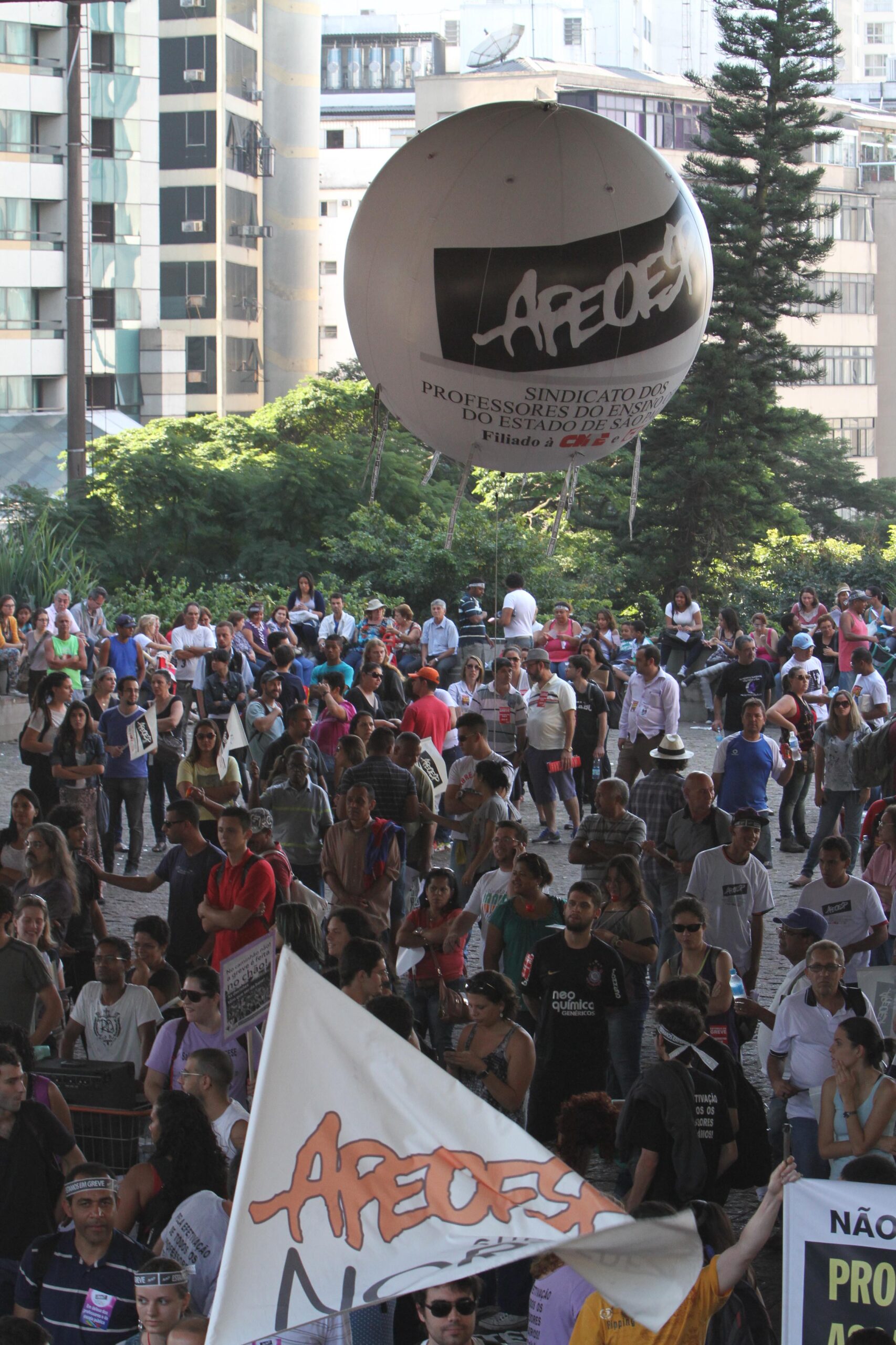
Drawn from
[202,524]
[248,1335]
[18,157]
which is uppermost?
[18,157]

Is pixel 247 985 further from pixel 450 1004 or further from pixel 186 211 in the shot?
pixel 186 211

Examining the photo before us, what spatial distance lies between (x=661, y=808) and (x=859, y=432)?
277 ft

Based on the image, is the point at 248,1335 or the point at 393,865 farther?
the point at 393,865

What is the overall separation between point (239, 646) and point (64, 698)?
6044 millimetres

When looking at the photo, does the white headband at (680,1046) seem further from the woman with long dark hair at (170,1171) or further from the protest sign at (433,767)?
the protest sign at (433,767)

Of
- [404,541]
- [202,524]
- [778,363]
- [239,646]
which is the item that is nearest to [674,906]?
[239,646]

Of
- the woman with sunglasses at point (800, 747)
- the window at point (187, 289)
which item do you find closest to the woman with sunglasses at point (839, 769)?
the woman with sunglasses at point (800, 747)

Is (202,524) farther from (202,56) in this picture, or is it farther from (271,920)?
(202,56)

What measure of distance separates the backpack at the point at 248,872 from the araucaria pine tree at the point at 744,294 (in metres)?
29.5

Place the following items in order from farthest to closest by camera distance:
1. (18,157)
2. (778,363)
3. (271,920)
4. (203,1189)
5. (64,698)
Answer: (18,157) → (778,363) → (64,698) → (271,920) → (203,1189)

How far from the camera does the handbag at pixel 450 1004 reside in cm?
777

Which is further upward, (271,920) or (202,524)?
(202,524)

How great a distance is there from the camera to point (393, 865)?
9062mm

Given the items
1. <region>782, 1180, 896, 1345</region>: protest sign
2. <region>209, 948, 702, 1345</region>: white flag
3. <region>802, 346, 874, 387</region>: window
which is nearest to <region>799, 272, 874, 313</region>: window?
<region>802, 346, 874, 387</region>: window
